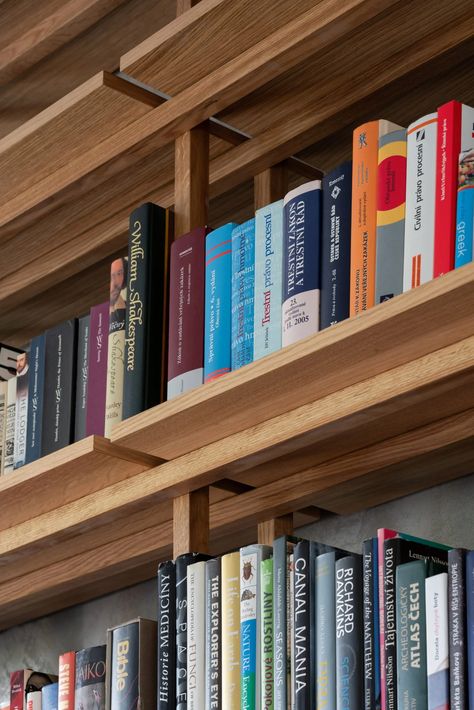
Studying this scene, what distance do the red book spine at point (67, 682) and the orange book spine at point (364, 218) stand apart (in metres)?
0.70

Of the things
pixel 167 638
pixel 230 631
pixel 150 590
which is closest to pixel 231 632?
pixel 230 631

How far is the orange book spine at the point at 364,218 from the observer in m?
1.53

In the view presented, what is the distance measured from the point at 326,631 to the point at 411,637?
0.13m

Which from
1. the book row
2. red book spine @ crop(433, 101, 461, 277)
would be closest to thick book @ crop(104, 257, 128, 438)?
the book row

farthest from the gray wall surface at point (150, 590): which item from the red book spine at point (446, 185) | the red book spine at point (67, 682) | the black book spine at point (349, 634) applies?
the red book spine at point (446, 185)

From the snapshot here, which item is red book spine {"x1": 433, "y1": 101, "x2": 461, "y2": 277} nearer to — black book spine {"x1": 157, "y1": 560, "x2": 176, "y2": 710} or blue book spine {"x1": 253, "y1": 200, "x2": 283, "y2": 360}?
blue book spine {"x1": 253, "y1": 200, "x2": 283, "y2": 360}

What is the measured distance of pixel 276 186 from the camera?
6.36 ft

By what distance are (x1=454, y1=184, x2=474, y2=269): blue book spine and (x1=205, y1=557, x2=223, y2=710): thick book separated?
49 centimetres

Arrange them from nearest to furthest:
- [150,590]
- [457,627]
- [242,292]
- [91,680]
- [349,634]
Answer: [457,627] < [349,634] < [242,292] < [91,680] < [150,590]

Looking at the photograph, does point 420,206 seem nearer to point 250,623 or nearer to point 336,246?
point 336,246

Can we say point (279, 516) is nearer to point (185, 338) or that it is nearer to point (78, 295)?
point (185, 338)

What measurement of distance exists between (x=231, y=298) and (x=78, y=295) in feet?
2.63

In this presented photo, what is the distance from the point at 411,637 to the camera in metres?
1.39

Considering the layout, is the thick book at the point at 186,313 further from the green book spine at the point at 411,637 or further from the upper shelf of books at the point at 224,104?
the green book spine at the point at 411,637
